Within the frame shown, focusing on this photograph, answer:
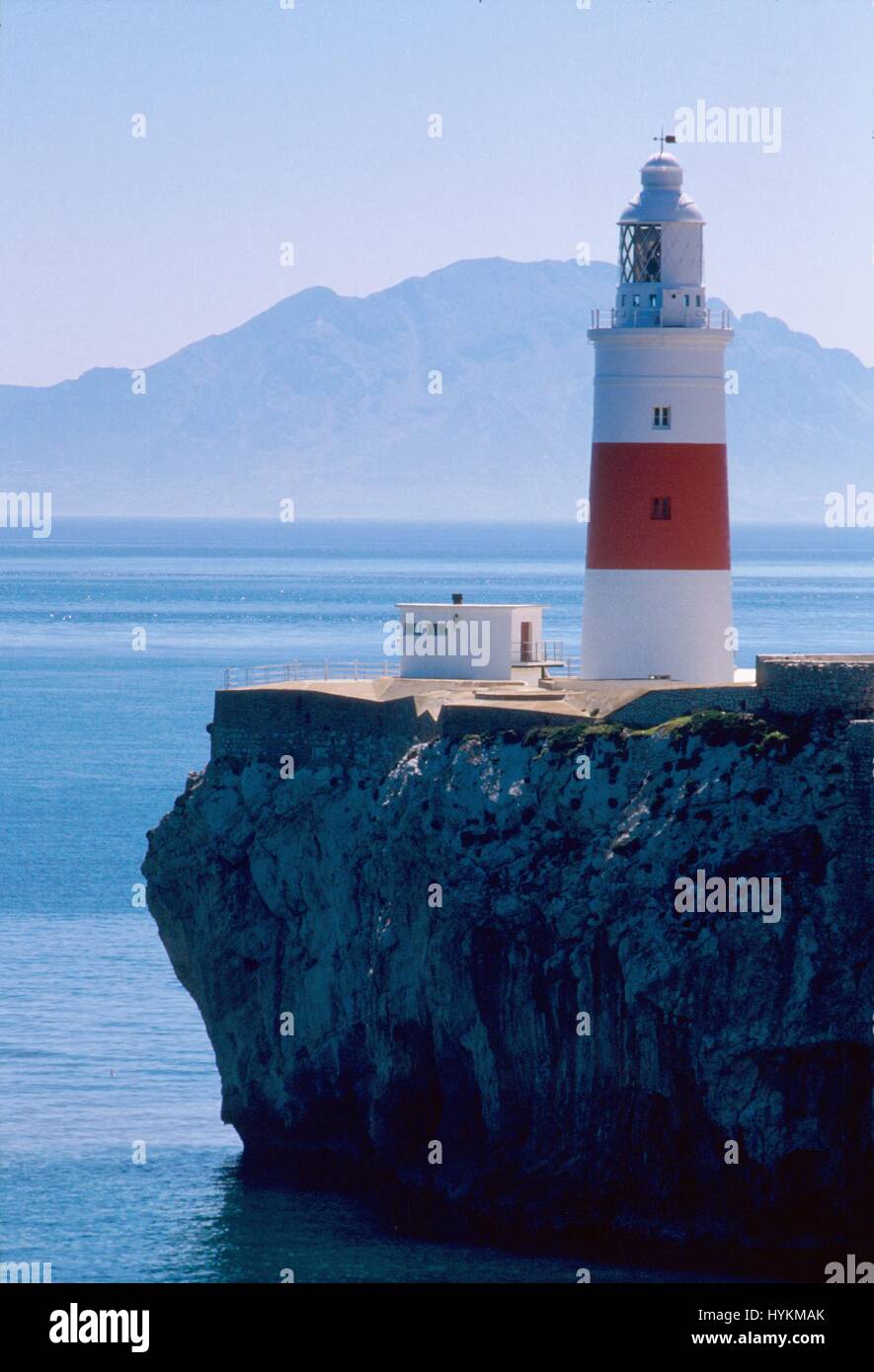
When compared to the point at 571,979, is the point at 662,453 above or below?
above

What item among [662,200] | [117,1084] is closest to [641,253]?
[662,200]

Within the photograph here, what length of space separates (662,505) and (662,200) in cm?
548

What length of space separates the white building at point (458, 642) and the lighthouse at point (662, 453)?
1.87 metres

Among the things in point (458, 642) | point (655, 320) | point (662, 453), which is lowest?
point (458, 642)

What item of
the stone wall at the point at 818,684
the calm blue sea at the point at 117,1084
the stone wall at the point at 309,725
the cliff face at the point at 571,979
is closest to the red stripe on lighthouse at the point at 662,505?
the stone wall at the point at 309,725

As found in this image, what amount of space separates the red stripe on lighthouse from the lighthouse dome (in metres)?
4.06

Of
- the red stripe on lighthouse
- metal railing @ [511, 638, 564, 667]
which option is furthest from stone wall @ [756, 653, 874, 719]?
metal railing @ [511, 638, 564, 667]

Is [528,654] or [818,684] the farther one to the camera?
[528,654]

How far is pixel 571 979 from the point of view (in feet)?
138

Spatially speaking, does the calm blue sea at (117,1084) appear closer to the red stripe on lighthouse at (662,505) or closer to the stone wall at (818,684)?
the stone wall at (818,684)

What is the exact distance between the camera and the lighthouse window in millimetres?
50594

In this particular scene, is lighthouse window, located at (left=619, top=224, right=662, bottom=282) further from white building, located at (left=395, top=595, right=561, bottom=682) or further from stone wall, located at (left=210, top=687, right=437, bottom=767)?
stone wall, located at (left=210, top=687, right=437, bottom=767)

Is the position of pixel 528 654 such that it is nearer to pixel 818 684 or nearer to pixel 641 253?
pixel 641 253
